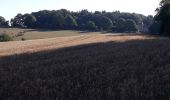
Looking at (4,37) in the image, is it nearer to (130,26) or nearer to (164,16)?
(164,16)

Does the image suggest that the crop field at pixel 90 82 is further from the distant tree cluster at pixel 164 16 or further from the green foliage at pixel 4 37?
the green foliage at pixel 4 37

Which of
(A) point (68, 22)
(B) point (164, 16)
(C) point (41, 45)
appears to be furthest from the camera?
(A) point (68, 22)

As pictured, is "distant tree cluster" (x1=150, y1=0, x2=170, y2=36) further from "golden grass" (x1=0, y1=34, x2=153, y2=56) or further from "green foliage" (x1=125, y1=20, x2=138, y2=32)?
"green foliage" (x1=125, y1=20, x2=138, y2=32)

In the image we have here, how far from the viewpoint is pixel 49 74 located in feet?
47.7

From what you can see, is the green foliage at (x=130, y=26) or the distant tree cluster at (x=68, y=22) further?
the green foliage at (x=130, y=26)

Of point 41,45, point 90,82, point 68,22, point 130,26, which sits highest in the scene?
point 90,82

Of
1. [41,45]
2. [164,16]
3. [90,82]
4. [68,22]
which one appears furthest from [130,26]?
[90,82]

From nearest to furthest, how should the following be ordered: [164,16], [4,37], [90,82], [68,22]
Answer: [90,82]
[164,16]
[4,37]
[68,22]

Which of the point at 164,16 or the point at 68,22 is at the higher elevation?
the point at 164,16

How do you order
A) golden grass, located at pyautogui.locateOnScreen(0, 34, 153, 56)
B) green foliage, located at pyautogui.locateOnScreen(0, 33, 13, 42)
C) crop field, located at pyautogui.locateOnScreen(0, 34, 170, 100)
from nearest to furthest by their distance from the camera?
1. crop field, located at pyautogui.locateOnScreen(0, 34, 170, 100)
2. golden grass, located at pyautogui.locateOnScreen(0, 34, 153, 56)
3. green foliage, located at pyautogui.locateOnScreen(0, 33, 13, 42)

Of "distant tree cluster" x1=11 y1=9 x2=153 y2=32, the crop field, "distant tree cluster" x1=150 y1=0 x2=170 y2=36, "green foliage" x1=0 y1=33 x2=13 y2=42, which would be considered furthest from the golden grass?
"distant tree cluster" x1=11 y1=9 x2=153 y2=32

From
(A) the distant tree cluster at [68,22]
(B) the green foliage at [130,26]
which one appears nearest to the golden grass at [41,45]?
(A) the distant tree cluster at [68,22]

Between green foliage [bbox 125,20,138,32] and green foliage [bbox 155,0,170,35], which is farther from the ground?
green foliage [bbox 155,0,170,35]

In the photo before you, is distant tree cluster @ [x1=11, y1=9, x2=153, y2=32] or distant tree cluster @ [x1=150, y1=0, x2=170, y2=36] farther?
distant tree cluster @ [x1=11, y1=9, x2=153, y2=32]
